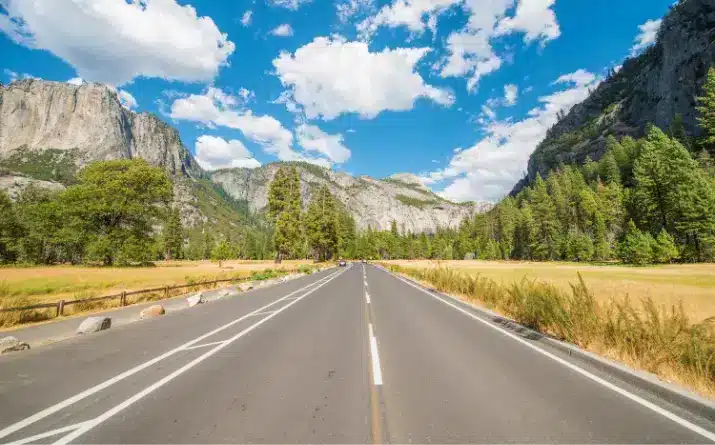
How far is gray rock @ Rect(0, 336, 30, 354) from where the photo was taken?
7460 millimetres

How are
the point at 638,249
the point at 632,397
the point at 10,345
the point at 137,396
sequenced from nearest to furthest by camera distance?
1. the point at 632,397
2. the point at 137,396
3. the point at 10,345
4. the point at 638,249

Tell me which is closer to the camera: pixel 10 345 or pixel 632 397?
pixel 632 397

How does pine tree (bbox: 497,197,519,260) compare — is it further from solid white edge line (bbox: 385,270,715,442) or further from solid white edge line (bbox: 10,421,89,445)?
solid white edge line (bbox: 10,421,89,445)

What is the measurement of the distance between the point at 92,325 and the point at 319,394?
8.74 m

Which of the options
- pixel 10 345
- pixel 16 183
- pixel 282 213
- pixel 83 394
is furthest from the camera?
pixel 16 183

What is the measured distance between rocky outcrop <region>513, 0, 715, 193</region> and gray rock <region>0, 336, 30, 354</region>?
11583cm

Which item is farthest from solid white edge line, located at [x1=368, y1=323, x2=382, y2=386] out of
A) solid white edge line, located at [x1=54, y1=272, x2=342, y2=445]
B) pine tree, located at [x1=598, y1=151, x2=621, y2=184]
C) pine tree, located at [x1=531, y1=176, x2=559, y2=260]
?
pine tree, located at [x1=598, y1=151, x2=621, y2=184]

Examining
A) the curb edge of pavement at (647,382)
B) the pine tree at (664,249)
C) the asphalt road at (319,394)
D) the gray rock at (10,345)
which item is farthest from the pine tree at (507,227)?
the gray rock at (10,345)

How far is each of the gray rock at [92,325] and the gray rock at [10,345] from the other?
1.88 metres

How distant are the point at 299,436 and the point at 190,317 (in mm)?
10426

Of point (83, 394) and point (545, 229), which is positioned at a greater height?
point (545, 229)

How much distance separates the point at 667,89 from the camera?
98688 millimetres

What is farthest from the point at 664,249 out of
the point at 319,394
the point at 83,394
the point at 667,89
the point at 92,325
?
the point at 667,89

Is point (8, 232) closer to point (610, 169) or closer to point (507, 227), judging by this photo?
point (507, 227)
